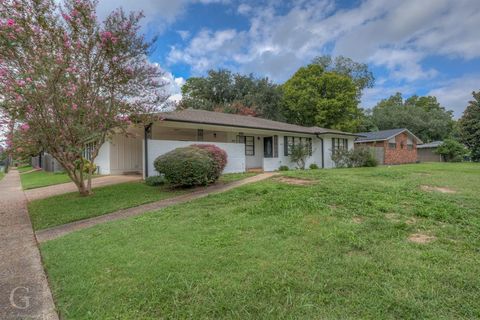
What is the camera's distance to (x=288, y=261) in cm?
343

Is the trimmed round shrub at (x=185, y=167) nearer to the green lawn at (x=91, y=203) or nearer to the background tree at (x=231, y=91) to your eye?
the green lawn at (x=91, y=203)

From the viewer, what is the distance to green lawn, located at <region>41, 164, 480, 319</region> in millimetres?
2562

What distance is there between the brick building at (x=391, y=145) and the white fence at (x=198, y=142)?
1494 centimetres

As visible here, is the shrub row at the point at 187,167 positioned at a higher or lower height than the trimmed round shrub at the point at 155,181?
higher

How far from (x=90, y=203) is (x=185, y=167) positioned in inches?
113

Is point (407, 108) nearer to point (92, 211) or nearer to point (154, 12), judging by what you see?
point (154, 12)

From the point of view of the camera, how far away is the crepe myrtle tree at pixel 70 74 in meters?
6.94

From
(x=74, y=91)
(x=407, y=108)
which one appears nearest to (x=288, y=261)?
(x=74, y=91)

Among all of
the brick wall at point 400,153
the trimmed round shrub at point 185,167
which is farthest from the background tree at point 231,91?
the trimmed round shrub at point 185,167

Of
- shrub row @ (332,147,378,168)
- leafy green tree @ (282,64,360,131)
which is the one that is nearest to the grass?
shrub row @ (332,147,378,168)

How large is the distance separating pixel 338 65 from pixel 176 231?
128 feet

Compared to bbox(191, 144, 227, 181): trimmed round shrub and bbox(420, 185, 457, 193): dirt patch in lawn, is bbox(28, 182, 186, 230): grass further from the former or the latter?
bbox(420, 185, 457, 193): dirt patch in lawn

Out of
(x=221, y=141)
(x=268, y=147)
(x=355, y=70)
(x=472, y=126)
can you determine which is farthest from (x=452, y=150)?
(x=221, y=141)

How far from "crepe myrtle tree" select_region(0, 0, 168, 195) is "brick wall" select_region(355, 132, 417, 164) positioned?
22657 mm
